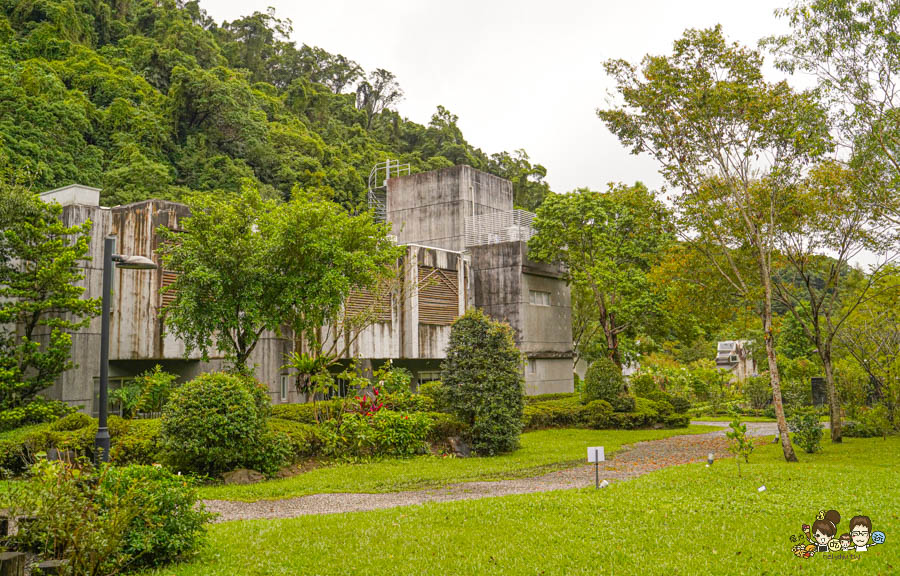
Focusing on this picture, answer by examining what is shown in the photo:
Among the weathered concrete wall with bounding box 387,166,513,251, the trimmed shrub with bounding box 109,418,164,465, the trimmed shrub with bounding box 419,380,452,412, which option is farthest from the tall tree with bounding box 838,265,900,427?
the trimmed shrub with bounding box 109,418,164,465

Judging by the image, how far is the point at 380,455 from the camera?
1603 centimetres

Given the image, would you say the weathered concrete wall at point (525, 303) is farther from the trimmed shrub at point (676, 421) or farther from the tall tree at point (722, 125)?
the tall tree at point (722, 125)

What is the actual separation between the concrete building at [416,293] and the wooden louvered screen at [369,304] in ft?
0.25

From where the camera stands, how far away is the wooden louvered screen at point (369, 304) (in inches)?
950

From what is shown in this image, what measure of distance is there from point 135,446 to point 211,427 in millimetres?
1820

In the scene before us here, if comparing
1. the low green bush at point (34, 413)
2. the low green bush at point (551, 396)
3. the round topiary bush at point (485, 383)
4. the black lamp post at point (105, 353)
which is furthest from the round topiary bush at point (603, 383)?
the black lamp post at point (105, 353)

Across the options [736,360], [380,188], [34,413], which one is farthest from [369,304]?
[736,360]

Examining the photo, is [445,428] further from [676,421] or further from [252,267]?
[676,421]

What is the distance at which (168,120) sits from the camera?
137 feet

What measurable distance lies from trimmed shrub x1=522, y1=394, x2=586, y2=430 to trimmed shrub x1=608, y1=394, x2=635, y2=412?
119 cm

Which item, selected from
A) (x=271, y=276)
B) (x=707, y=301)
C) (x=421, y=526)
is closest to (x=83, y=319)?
(x=271, y=276)

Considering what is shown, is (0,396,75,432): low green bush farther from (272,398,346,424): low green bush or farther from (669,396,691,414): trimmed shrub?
(669,396,691,414): trimmed shrub

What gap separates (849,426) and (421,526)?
18.2 meters

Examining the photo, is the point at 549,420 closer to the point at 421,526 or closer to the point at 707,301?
the point at 707,301
